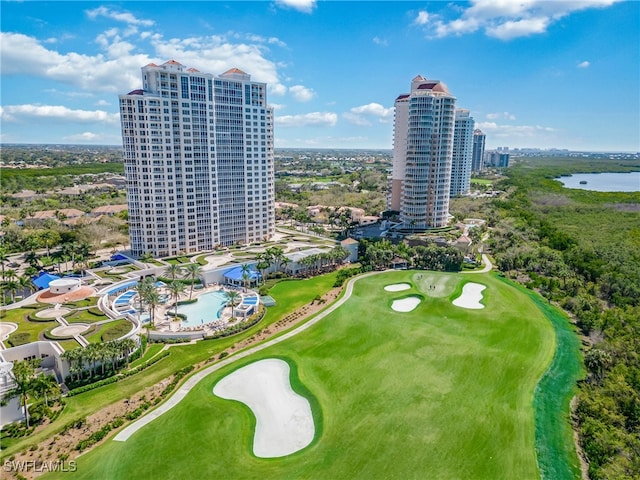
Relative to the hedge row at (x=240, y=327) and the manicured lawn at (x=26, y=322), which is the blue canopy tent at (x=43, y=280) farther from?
the hedge row at (x=240, y=327)

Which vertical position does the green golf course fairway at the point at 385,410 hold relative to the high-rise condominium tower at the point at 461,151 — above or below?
below

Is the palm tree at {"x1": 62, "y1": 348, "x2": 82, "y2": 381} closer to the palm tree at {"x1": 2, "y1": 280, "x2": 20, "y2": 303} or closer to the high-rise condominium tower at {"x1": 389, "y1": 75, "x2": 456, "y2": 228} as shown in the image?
the palm tree at {"x1": 2, "y1": 280, "x2": 20, "y2": 303}

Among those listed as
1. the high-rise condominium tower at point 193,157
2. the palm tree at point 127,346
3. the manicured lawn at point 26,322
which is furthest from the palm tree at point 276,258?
the manicured lawn at point 26,322

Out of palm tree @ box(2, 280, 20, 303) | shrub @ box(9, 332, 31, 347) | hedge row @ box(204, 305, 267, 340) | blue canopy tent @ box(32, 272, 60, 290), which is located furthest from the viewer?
blue canopy tent @ box(32, 272, 60, 290)

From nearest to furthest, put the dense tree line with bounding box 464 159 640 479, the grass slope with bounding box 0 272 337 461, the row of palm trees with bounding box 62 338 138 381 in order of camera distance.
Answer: the dense tree line with bounding box 464 159 640 479 < the grass slope with bounding box 0 272 337 461 < the row of palm trees with bounding box 62 338 138 381

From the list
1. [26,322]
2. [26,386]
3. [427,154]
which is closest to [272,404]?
[26,386]

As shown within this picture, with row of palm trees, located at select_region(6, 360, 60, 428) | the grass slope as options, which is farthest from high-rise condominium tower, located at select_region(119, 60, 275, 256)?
row of palm trees, located at select_region(6, 360, 60, 428)

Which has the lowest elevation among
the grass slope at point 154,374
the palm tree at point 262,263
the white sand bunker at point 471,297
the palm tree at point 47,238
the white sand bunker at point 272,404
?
the white sand bunker at point 272,404

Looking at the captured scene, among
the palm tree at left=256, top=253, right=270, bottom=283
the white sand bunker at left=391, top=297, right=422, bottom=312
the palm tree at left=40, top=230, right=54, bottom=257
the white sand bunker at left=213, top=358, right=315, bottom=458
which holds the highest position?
the palm tree at left=40, top=230, right=54, bottom=257
